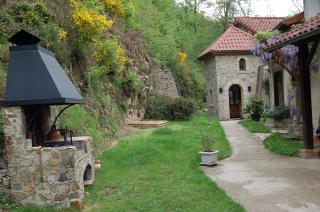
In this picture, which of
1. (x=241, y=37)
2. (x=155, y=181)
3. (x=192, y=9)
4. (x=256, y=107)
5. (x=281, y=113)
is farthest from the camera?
(x=192, y=9)

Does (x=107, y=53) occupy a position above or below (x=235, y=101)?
above

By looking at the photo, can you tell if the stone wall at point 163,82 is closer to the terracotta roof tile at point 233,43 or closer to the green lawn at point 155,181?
the terracotta roof tile at point 233,43

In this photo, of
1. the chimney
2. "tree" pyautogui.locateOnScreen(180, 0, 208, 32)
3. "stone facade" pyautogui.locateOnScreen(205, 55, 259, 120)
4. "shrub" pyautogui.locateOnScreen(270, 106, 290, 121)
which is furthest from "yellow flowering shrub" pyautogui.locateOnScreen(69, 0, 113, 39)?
"tree" pyautogui.locateOnScreen(180, 0, 208, 32)

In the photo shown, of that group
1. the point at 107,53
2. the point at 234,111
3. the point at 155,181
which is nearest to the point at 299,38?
the point at 155,181

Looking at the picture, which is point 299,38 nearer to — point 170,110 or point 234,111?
point 170,110

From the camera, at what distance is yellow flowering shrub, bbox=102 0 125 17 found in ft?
51.8

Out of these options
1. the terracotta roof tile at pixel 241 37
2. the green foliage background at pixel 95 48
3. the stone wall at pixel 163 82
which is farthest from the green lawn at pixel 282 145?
the terracotta roof tile at pixel 241 37

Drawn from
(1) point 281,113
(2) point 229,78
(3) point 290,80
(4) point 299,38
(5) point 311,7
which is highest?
(5) point 311,7

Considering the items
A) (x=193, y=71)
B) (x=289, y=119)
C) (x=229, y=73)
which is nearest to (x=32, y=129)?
(x=289, y=119)

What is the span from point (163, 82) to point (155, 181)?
16413mm

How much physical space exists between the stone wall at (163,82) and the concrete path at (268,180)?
12.3 meters

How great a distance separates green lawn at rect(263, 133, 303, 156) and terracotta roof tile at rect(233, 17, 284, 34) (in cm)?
1269

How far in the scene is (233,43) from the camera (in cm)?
2425

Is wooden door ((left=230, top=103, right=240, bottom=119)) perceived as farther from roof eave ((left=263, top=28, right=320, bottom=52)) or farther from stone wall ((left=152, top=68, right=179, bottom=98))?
roof eave ((left=263, top=28, right=320, bottom=52))
